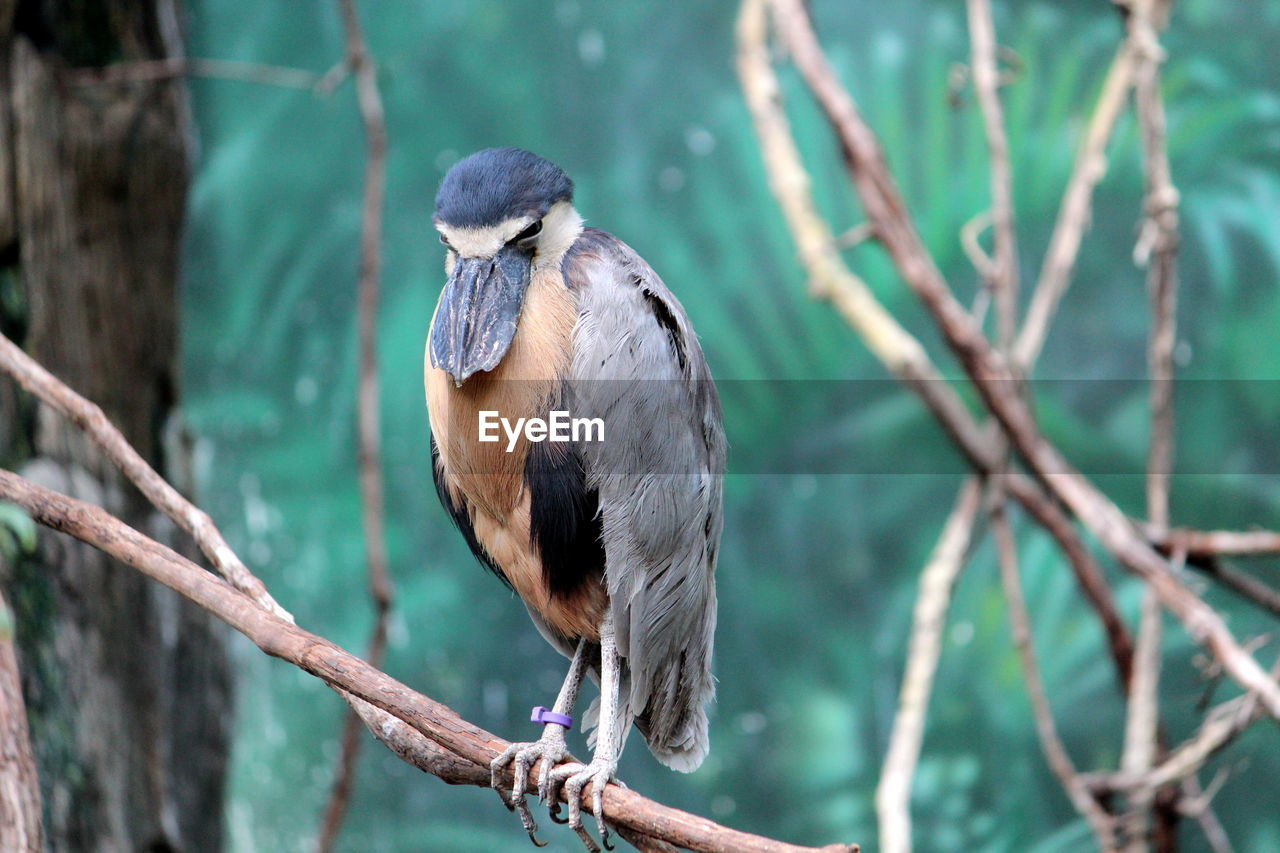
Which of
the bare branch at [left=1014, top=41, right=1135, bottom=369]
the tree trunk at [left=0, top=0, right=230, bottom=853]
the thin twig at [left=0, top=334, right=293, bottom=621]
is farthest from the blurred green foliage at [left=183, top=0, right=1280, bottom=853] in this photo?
the thin twig at [left=0, top=334, right=293, bottom=621]

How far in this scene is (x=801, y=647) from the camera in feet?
8.14

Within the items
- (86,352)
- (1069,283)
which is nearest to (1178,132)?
(1069,283)

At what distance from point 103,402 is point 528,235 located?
4.83ft

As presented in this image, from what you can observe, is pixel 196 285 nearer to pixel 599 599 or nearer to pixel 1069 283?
pixel 599 599

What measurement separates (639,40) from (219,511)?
4.81 feet

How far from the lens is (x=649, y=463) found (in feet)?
3.23

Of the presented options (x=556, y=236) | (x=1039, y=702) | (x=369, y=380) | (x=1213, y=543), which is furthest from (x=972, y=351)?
(x=556, y=236)

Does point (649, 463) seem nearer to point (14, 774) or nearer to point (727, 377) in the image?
point (14, 774)

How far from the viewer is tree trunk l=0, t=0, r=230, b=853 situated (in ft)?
5.71

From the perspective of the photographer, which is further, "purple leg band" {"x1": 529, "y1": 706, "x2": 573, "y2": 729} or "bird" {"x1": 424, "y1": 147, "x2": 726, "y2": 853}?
"purple leg band" {"x1": 529, "y1": 706, "x2": 573, "y2": 729}

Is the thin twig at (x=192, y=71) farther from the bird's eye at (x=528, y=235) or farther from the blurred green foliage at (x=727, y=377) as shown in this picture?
the bird's eye at (x=528, y=235)

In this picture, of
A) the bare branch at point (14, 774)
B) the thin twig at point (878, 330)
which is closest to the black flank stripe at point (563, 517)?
the bare branch at point (14, 774)

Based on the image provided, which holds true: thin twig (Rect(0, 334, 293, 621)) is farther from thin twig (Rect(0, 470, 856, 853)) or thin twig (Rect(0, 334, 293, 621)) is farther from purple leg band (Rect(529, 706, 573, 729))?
purple leg band (Rect(529, 706, 573, 729))

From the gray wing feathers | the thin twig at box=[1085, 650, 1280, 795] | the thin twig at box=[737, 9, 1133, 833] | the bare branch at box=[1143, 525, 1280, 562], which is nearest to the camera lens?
the gray wing feathers
